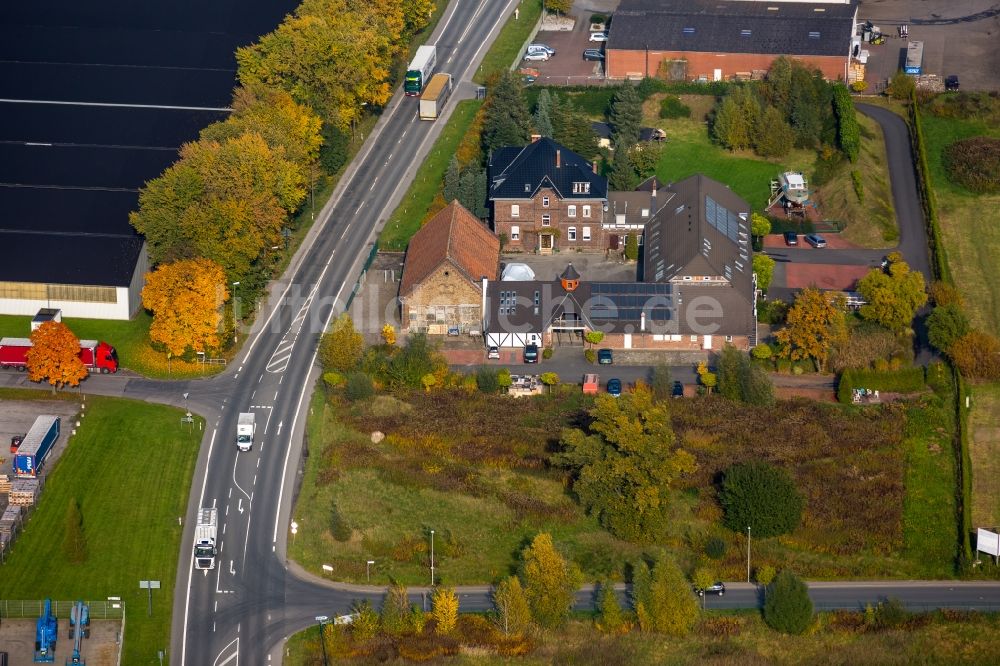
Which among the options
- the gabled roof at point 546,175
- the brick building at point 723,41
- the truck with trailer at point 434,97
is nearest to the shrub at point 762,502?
the gabled roof at point 546,175

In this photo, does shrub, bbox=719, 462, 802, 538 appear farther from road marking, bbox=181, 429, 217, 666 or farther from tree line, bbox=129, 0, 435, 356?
tree line, bbox=129, 0, 435, 356

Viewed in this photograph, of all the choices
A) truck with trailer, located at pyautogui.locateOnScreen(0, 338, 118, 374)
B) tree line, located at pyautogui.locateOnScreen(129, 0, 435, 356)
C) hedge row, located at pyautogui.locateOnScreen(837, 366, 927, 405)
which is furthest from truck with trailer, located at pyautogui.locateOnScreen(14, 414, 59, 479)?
hedge row, located at pyautogui.locateOnScreen(837, 366, 927, 405)

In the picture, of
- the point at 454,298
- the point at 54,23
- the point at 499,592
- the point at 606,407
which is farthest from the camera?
the point at 54,23

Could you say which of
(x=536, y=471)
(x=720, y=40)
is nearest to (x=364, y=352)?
(x=536, y=471)

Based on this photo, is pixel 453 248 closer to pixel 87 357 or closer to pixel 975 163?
pixel 87 357

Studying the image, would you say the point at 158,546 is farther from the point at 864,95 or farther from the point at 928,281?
the point at 864,95

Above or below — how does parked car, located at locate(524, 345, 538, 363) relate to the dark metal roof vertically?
below
